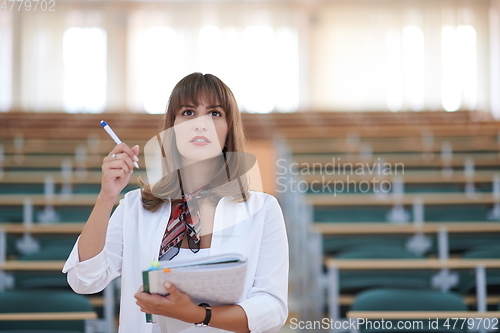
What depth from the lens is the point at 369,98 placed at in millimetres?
7430

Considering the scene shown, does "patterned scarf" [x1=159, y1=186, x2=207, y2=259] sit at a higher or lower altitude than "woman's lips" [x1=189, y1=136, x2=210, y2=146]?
lower

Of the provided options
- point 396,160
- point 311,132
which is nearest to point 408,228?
point 396,160

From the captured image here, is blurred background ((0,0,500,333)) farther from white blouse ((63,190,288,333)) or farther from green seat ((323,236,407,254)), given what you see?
white blouse ((63,190,288,333))

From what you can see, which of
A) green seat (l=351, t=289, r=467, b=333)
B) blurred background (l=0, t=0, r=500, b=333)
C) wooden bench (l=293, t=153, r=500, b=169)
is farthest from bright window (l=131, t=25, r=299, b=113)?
green seat (l=351, t=289, r=467, b=333)

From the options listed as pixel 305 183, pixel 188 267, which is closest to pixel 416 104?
pixel 305 183

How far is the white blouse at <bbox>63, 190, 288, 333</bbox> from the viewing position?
0.95m

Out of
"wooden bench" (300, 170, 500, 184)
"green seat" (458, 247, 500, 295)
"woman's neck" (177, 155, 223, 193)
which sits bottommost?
"green seat" (458, 247, 500, 295)

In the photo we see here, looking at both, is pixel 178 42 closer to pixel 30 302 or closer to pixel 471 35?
pixel 471 35

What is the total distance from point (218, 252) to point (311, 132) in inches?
180

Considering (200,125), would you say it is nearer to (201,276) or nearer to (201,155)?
(201,155)

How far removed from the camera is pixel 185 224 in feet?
3.26

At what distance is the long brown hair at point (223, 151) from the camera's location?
995 mm

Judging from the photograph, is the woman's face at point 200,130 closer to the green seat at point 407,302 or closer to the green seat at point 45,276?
the green seat at point 407,302

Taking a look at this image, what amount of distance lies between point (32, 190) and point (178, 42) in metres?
4.50
